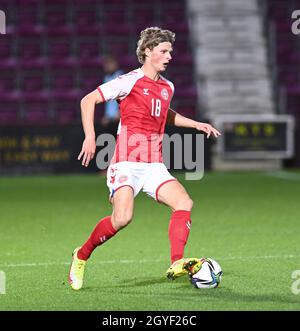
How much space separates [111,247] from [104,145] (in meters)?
8.87

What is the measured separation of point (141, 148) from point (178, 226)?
2.00ft

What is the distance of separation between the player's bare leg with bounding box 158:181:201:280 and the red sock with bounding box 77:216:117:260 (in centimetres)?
39

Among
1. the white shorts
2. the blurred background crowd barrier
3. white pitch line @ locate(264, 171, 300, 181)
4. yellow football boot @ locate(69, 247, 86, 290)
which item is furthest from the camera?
the blurred background crowd barrier

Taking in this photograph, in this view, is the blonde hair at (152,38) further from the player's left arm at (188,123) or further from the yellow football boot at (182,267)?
the yellow football boot at (182,267)

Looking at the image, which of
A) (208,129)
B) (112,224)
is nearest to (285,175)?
(208,129)

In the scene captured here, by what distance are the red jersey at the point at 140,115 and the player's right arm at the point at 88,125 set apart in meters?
0.20

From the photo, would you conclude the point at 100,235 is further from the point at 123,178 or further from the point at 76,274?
the point at 123,178

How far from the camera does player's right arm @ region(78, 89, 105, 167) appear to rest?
6.09 metres

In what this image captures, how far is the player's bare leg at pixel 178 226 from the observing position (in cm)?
615

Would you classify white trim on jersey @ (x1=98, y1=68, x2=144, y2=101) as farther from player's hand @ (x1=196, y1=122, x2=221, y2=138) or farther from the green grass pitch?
the green grass pitch

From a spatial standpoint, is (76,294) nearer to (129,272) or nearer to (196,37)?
(129,272)

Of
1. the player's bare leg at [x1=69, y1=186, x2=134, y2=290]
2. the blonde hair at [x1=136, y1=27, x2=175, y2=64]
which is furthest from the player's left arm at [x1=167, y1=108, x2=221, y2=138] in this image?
the player's bare leg at [x1=69, y1=186, x2=134, y2=290]
